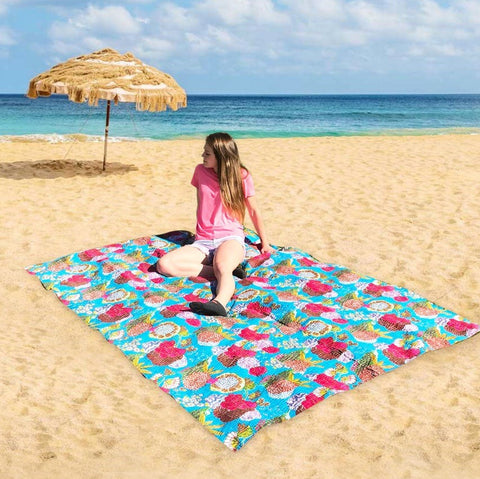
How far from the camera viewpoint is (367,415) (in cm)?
315

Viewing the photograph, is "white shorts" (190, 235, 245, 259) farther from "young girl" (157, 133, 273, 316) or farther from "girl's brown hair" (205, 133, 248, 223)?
"girl's brown hair" (205, 133, 248, 223)

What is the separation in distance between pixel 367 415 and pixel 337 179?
6.91 m

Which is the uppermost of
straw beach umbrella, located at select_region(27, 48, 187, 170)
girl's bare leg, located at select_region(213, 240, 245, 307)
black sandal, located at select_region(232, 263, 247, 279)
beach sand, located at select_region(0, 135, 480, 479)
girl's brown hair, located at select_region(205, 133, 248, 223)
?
straw beach umbrella, located at select_region(27, 48, 187, 170)

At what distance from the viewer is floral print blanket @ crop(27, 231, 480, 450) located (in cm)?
325

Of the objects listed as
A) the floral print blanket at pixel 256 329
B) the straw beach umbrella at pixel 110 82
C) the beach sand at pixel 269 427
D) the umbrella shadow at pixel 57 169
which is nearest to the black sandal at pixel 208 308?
the floral print blanket at pixel 256 329

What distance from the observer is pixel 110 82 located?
840cm

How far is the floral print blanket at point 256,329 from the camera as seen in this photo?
3.25 m

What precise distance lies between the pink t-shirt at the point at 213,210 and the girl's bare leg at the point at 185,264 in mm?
222

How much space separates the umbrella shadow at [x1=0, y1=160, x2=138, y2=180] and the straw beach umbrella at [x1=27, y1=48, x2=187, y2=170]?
1.60m

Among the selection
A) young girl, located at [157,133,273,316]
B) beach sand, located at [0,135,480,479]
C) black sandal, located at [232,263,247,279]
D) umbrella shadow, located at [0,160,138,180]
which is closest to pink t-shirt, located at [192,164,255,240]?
young girl, located at [157,133,273,316]

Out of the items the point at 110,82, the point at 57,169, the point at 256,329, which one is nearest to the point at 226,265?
the point at 256,329

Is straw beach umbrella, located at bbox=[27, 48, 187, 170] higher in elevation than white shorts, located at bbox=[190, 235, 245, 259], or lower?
higher

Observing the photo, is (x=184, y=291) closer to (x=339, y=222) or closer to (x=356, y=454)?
(x=356, y=454)

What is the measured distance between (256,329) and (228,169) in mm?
1481
